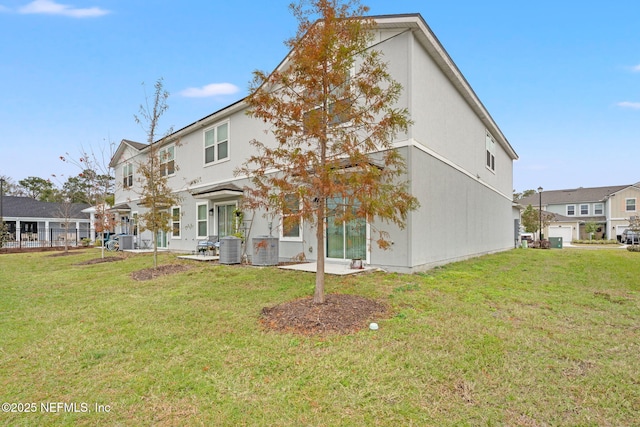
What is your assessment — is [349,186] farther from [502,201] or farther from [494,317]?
[502,201]

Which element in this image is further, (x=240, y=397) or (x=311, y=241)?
(x=311, y=241)

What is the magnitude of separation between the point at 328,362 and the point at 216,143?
1283 cm

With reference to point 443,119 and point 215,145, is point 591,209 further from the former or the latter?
point 215,145

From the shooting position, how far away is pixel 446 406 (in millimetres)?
2652

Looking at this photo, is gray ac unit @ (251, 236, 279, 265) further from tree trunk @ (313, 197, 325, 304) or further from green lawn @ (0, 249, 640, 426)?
tree trunk @ (313, 197, 325, 304)

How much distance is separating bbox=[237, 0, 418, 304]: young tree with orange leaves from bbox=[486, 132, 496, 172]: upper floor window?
13.1 metres

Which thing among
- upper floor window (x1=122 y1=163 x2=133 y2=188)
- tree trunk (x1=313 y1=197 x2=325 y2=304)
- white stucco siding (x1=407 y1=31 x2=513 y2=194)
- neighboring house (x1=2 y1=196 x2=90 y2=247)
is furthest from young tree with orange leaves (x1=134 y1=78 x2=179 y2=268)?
neighboring house (x1=2 y1=196 x2=90 y2=247)

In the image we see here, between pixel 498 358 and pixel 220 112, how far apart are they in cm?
1305

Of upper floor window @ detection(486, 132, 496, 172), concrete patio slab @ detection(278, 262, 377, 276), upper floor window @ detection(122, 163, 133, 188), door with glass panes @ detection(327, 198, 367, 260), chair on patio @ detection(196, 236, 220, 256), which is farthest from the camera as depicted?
upper floor window @ detection(122, 163, 133, 188)

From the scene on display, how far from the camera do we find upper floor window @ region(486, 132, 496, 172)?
52.7ft

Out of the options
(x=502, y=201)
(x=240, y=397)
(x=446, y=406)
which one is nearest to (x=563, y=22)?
(x=502, y=201)

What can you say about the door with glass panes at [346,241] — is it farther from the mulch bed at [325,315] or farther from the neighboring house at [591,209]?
the neighboring house at [591,209]

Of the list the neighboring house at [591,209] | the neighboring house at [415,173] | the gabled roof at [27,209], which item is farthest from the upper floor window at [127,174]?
the neighboring house at [591,209]

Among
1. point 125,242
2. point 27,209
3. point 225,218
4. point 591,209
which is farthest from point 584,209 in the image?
point 27,209
